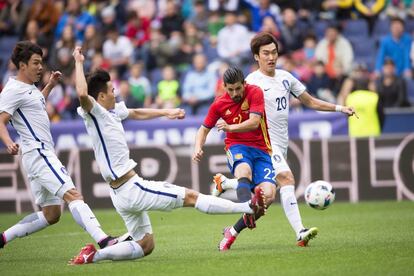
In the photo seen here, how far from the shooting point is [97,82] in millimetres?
9938

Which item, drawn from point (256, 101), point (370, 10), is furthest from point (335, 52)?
point (256, 101)

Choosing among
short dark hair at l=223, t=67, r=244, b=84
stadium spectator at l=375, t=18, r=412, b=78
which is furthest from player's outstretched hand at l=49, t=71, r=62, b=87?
stadium spectator at l=375, t=18, r=412, b=78

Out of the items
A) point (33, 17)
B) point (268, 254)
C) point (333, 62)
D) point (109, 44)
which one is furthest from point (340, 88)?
point (268, 254)

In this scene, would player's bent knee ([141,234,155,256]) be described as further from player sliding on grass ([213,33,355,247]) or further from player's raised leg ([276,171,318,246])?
player's raised leg ([276,171,318,246])

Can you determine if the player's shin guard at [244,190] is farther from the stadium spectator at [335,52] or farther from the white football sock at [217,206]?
the stadium spectator at [335,52]

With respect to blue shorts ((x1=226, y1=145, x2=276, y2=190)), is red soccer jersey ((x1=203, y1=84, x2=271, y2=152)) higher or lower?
higher

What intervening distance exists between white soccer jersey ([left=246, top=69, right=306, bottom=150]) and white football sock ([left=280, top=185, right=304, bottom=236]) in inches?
25.4

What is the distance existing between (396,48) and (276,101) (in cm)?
1046

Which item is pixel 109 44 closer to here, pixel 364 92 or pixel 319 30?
pixel 319 30

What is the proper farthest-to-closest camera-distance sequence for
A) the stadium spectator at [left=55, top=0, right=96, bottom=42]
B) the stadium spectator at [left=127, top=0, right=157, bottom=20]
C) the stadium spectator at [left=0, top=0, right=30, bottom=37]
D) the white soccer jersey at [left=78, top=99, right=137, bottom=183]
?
the stadium spectator at [left=0, top=0, right=30, bottom=37] → the stadium spectator at [left=55, top=0, right=96, bottom=42] → the stadium spectator at [left=127, top=0, right=157, bottom=20] → the white soccer jersey at [left=78, top=99, right=137, bottom=183]

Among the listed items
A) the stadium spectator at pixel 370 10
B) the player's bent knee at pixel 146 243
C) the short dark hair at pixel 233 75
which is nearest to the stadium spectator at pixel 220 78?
the stadium spectator at pixel 370 10

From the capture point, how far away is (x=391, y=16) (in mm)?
23297

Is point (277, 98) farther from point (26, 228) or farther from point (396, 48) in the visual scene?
point (396, 48)

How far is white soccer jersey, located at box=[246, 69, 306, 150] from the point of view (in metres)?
11.9
